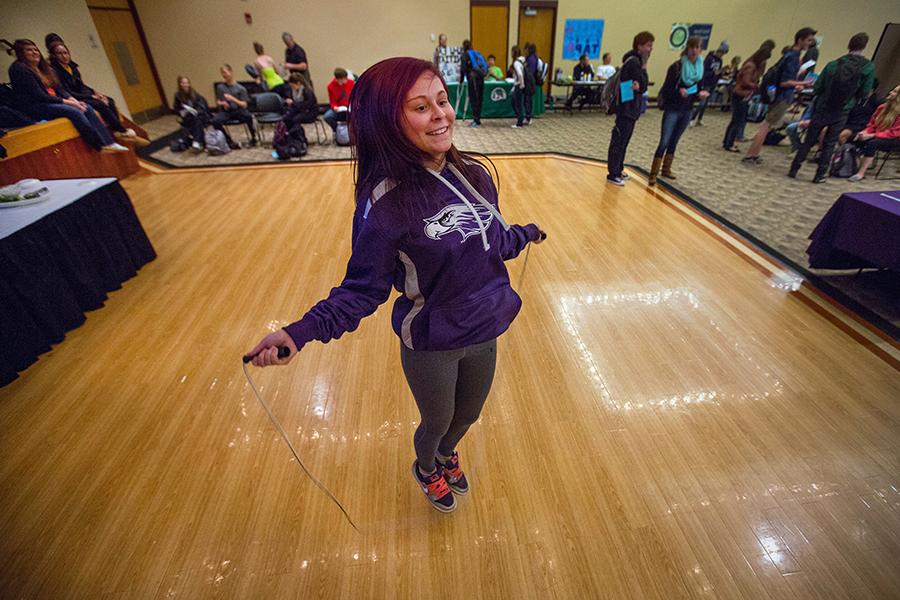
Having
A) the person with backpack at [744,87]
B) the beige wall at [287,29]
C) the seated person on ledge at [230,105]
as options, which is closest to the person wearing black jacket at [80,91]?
the seated person on ledge at [230,105]

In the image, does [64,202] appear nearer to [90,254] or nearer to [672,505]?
[90,254]

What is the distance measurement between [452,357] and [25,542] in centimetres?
179

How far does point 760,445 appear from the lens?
180cm

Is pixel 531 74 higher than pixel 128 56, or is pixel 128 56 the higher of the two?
pixel 128 56

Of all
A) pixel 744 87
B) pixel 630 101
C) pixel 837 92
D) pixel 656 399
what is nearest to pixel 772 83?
pixel 744 87

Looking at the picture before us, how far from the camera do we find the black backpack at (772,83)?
5237mm

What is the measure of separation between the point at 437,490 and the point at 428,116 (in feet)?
4.26

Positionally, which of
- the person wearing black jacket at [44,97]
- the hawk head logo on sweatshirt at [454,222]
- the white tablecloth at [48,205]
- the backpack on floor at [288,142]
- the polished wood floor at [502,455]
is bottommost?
the polished wood floor at [502,455]

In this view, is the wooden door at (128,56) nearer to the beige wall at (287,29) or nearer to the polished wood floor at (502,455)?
the beige wall at (287,29)

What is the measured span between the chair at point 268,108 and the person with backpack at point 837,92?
281 inches

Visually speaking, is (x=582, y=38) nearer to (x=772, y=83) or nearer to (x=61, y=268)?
(x=772, y=83)

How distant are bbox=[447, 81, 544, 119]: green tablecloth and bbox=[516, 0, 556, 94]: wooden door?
1990mm

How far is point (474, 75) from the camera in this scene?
25.6 feet

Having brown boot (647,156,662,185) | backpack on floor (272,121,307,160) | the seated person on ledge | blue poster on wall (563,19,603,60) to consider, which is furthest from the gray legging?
blue poster on wall (563,19,603,60)
